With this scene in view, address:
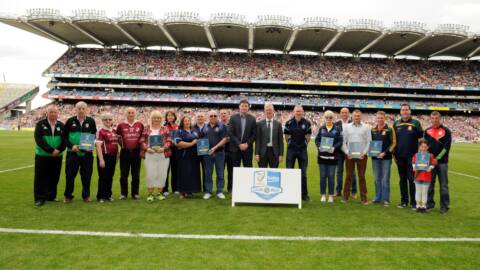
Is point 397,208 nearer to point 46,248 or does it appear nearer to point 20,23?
point 46,248

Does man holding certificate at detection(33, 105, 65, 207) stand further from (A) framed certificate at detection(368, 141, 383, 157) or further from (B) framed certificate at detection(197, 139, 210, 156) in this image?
(A) framed certificate at detection(368, 141, 383, 157)

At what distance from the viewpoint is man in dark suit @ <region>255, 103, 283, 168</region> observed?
7.70 meters

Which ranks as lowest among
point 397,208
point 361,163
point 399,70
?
point 397,208

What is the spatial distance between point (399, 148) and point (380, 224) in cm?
214

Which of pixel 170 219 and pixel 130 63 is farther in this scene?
pixel 130 63

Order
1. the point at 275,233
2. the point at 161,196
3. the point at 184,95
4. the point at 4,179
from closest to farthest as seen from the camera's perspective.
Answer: the point at 275,233 → the point at 161,196 → the point at 4,179 → the point at 184,95

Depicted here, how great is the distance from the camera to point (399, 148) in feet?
24.1

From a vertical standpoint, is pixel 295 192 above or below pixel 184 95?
below

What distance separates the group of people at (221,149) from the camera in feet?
23.0

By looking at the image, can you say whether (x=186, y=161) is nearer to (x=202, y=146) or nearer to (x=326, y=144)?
(x=202, y=146)

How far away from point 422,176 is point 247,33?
135ft

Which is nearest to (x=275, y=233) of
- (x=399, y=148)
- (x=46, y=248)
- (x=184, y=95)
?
(x=46, y=248)

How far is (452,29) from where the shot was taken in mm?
43156

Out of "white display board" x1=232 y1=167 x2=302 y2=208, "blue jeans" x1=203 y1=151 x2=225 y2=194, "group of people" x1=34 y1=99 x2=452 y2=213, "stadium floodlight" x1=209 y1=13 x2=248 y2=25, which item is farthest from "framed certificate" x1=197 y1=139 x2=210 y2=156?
"stadium floodlight" x1=209 y1=13 x2=248 y2=25
